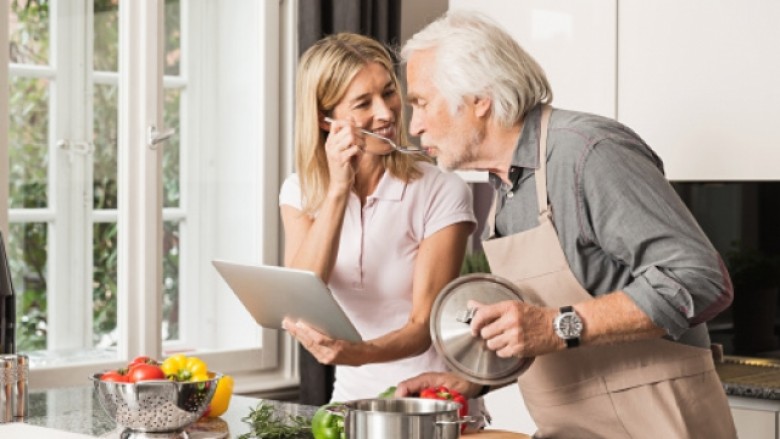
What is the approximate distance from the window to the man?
1397 mm

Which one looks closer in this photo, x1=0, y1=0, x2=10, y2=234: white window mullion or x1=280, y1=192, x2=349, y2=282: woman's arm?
x1=280, y1=192, x2=349, y2=282: woman's arm

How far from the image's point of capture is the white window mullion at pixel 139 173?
3.48 meters

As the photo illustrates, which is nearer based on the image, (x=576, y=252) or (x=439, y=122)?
(x=576, y=252)

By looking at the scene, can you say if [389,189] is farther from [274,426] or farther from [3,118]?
[3,118]

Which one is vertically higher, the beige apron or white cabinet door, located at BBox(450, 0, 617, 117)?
white cabinet door, located at BBox(450, 0, 617, 117)

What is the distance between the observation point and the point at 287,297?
2.44 meters

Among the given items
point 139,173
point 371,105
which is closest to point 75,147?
point 139,173

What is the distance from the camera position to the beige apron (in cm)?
213

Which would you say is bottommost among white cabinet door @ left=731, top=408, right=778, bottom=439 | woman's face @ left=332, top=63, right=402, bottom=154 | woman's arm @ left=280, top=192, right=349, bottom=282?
white cabinet door @ left=731, top=408, right=778, bottom=439

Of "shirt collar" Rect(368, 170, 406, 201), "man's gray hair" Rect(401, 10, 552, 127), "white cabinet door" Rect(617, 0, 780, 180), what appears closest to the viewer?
"man's gray hair" Rect(401, 10, 552, 127)

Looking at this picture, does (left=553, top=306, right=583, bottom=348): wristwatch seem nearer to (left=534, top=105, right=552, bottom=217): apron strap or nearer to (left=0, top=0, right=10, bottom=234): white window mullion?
(left=534, top=105, right=552, bottom=217): apron strap

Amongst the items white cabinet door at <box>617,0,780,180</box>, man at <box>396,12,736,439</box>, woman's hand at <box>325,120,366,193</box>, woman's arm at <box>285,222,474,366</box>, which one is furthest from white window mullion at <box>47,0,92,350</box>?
white cabinet door at <box>617,0,780,180</box>

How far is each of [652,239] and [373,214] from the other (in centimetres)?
92

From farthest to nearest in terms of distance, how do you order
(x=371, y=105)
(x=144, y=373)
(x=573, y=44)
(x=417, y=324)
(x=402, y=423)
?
1. (x=573, y=44)
2. (x=371, y=105)
3. (x=417, y=324)
4. (x=144, y=373)
5. (x=402, y=423)
